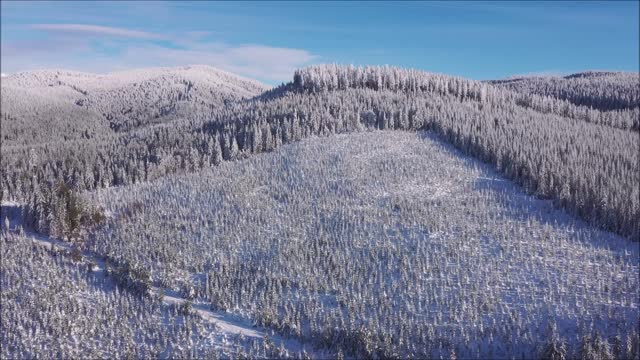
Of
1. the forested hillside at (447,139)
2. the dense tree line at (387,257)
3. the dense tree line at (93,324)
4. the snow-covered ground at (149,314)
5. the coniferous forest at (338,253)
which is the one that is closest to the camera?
the dense tree line at (387,257)

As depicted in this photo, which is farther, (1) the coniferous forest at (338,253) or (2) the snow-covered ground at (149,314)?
(1) the coniferous forest at (338,253)

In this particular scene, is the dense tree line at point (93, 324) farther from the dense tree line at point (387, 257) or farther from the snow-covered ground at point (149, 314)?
the dense tree line at point (387, 257)

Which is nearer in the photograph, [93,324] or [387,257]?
[93,324]

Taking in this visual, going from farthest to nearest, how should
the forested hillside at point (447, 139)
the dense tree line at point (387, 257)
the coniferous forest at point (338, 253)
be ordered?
the forested hillside at point (447, 139)
the coniferous forest at point (338, 253)
the dense tree line at point (387, 257)

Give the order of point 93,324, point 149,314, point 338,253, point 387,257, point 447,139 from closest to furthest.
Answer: point 93,324, point 149,314, point 387,257, point 338,253, point 447,139

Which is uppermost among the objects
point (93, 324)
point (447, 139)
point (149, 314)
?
point (447, 139)

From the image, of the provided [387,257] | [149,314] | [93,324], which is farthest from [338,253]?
[93,324]

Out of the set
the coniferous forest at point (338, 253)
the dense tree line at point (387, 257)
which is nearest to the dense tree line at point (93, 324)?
the coniferous forest at point (338, 253)

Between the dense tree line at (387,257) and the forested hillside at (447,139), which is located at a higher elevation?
the forested hillside at (447,139)

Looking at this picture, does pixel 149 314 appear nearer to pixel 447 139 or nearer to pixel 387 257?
pixel 387 257

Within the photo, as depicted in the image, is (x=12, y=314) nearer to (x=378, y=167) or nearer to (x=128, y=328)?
(x=128, y=328)
